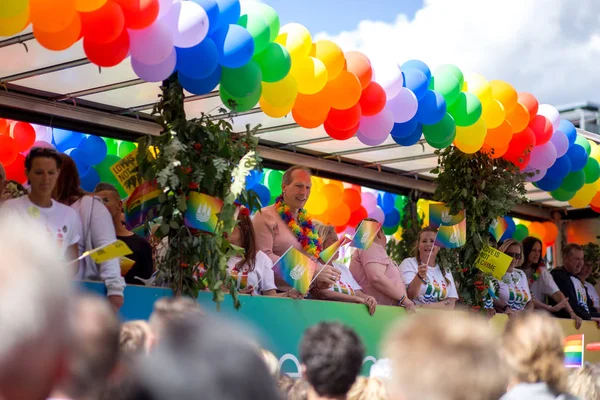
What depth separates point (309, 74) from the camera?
18.3 ft

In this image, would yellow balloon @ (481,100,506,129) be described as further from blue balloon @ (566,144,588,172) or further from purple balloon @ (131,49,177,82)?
purple balloon @ (131,49,177,82)

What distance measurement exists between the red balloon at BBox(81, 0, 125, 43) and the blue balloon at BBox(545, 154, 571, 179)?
4995 millimetres

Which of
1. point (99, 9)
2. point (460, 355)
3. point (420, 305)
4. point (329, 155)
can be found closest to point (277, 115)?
point (99, 9)

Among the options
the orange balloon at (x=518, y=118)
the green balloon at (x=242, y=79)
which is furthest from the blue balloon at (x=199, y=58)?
the orange balloon at (x=518, y=118)

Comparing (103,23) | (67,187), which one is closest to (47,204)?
(67,187)

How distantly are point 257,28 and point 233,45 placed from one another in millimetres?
297

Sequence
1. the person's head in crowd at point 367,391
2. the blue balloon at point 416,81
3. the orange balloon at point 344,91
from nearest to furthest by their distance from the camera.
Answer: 1. the person's head in crowd at point 367,391
2. the orange balloon at point 344,91
3. the blue balloon at point 416,81

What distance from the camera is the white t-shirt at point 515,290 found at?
777 centimetres

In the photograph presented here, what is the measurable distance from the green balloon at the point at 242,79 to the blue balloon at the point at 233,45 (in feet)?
0.25

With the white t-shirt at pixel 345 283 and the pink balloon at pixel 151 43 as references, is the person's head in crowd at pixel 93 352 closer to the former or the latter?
the pink balloon at pixel 151 43

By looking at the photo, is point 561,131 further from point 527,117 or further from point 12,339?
point 12,339

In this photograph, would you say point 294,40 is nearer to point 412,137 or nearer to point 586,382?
point 412,137

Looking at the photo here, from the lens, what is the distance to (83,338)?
136cm

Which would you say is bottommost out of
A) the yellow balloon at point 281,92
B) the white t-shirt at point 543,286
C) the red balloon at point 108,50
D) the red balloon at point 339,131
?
the white t-shirt at point 543,286
